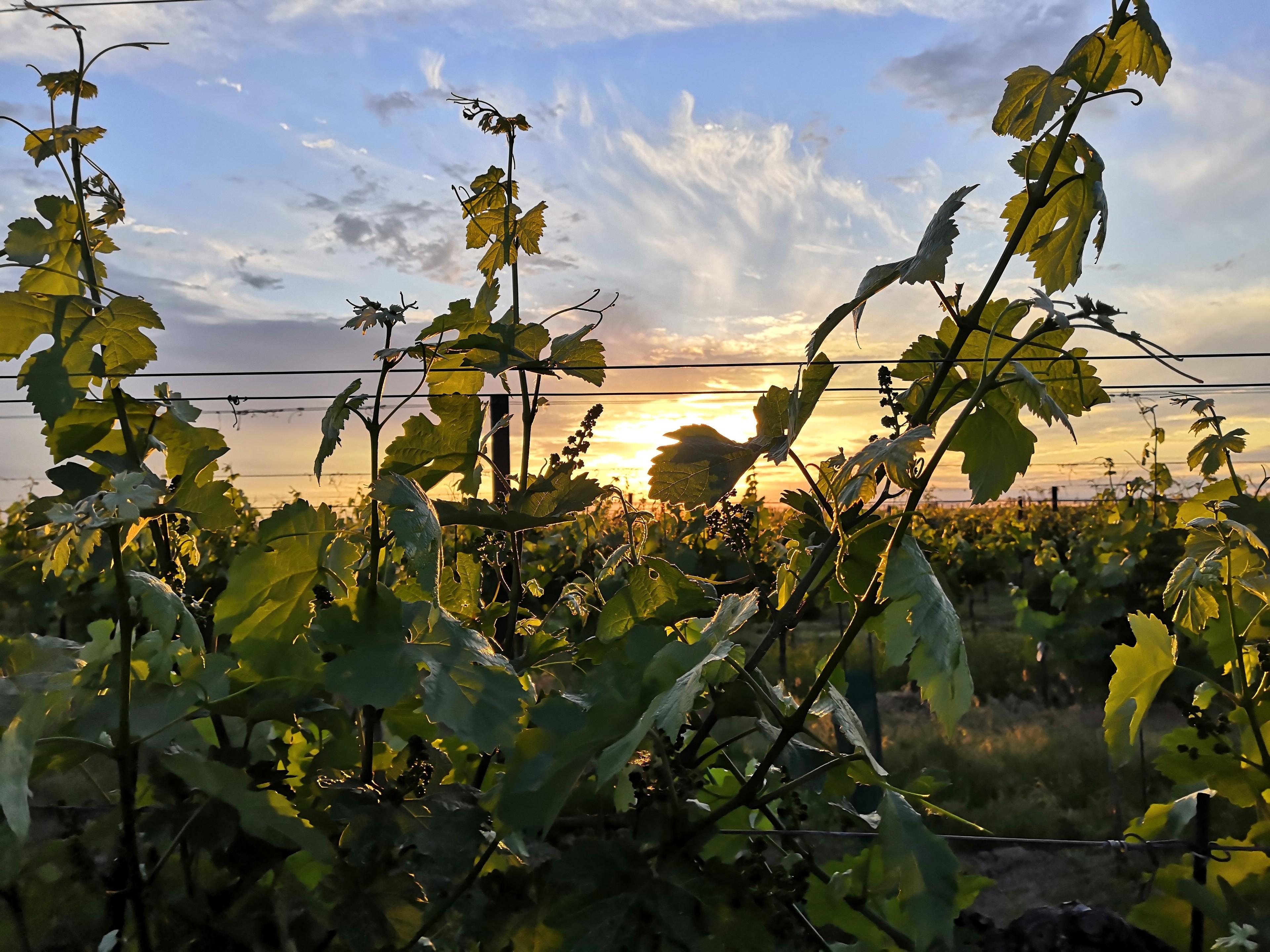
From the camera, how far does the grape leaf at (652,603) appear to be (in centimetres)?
128

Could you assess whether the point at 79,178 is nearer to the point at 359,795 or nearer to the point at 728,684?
the point at 359,795

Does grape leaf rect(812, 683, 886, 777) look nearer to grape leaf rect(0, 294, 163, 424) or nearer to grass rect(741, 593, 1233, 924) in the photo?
grass rect(741, 593, 1233, 924)

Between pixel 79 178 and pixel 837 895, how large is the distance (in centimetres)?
157

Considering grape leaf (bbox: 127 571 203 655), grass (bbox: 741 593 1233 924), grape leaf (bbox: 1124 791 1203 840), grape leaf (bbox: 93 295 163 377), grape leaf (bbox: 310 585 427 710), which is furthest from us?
grass (bbox: 741 593 1233 924)

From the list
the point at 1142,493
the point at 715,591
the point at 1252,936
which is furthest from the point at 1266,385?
the point at 715,591

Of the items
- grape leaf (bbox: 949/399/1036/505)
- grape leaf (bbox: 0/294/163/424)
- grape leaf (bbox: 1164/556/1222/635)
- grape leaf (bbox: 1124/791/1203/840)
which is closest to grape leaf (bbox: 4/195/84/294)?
grape leaf (bbox: 0/294/163/424)

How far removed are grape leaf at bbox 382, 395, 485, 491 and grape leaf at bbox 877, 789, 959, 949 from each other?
2.24 ft

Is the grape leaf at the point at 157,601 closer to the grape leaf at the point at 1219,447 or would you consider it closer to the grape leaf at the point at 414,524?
the grape leaf at the point at 414,524

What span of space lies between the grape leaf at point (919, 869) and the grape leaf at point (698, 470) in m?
0.39

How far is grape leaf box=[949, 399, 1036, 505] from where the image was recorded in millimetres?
1167

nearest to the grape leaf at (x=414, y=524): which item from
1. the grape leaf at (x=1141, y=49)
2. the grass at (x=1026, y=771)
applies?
the grape leaf at (x=1141, y=49)

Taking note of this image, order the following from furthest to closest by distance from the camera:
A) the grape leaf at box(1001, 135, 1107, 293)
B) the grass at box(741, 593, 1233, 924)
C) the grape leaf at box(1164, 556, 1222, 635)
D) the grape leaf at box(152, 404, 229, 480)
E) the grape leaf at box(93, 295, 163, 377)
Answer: the grass at box(741, 593, 1233, 924) < the grape leaf at box(1164, 556, 1222, 635) < the grape leaf at box(152, 404, 229, 480) < the grape leaf at box(93, 295, 163, 377) < the grape leaf at box(1001, 135, 1107, 293)

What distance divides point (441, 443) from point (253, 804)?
50cm

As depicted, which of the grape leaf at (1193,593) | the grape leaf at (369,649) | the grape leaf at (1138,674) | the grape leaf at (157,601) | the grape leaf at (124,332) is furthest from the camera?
the grape leaf at (1193,593)
